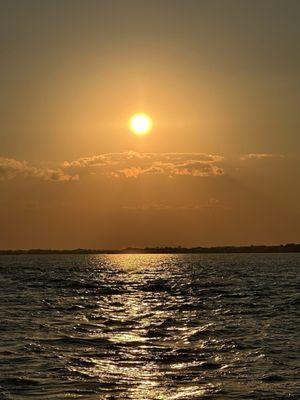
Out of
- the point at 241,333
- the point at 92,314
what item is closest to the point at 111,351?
the point at 241,333

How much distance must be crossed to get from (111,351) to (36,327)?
8407 millimetres

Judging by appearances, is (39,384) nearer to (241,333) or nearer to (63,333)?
(63,333)

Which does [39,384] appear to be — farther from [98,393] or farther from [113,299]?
[113,299]

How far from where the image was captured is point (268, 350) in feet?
84.8

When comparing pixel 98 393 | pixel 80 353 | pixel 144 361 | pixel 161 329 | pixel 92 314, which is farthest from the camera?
pixel 92 314

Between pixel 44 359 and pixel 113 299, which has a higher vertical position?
pixel 113 299

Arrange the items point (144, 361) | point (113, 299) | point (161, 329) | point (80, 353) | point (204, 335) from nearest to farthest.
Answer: point (144, 361) < point (80, 353) < point (204, 335) < point (161, 329) < point (113, 299)

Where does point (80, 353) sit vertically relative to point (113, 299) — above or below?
below

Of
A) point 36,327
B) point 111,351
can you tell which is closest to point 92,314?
point 36,327

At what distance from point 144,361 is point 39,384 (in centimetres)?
515

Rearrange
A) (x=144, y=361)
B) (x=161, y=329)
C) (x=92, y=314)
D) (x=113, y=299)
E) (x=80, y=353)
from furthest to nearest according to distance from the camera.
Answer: (x=113, y=299)
(x=92, y=314)
(x=161, y=329)
(x=80, y=353)
(x=144, y=361)

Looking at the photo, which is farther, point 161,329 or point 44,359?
point 161,329

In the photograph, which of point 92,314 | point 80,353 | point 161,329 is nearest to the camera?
point 80,353

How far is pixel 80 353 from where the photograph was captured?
25.2m
